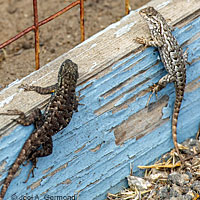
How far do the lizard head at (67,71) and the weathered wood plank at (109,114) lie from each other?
0.06 meters

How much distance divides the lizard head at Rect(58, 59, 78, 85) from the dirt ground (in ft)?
2.76

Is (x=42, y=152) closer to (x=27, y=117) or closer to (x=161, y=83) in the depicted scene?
(x=27, y=117)

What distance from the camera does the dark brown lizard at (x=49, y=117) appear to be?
2.96m

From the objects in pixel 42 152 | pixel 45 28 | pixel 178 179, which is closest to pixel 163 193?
pixel 178 179

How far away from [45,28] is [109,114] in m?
1.71

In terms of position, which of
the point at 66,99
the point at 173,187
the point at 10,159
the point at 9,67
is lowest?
the point at 173,187

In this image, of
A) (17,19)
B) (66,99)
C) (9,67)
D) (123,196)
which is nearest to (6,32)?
(17,19)

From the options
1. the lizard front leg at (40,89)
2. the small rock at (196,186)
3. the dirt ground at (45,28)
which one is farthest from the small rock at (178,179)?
the dirt ground at (45,28)

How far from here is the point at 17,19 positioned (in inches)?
196

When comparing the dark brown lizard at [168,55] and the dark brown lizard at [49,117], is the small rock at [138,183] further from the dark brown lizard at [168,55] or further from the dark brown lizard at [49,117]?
the dark brown lizard at [49,117]

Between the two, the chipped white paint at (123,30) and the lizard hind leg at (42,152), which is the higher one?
the chipped white paint at (123,30)

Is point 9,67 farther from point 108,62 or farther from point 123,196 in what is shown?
point 123,196

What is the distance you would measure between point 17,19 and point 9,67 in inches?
38.0

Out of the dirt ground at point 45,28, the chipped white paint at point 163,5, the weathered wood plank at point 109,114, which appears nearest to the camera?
the weathered wood plank at point 109,114
